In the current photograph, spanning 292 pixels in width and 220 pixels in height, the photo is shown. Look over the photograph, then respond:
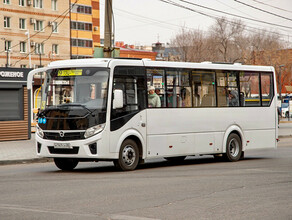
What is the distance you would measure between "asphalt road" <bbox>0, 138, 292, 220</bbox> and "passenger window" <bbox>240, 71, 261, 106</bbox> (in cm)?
360

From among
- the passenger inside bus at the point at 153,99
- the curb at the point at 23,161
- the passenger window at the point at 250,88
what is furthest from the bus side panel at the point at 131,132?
the curb at the point at 23,161

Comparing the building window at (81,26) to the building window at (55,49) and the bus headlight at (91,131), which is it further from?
the bus headlight at (91,131)

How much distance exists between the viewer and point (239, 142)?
18984 millimetres

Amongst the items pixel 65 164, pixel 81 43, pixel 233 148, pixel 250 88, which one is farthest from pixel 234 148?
pixel 81 43

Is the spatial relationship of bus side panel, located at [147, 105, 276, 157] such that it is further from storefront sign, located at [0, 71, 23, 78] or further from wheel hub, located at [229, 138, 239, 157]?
storefront sign, located at [0, 71, 23, 78]

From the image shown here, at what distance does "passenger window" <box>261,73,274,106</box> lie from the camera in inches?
792

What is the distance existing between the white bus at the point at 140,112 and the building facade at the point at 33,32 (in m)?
62.4

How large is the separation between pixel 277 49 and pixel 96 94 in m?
68.3

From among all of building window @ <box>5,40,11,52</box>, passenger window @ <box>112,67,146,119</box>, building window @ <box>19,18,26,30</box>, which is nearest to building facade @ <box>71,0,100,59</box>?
building window @ <box>19,18,26,30</box>

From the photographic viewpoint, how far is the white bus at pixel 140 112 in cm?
1466

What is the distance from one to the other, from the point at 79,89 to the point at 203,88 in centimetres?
427

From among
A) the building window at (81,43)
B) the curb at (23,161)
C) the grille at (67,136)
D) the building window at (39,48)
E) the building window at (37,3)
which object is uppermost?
the building window at (37,3)

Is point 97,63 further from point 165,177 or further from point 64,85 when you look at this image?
point 165,177

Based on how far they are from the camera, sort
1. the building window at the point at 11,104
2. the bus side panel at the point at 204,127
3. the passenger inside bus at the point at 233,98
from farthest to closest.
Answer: the building window at the point at 11,104, the passenger inside bus at the point at 233,98, the bus side panel at the point at 204,127
